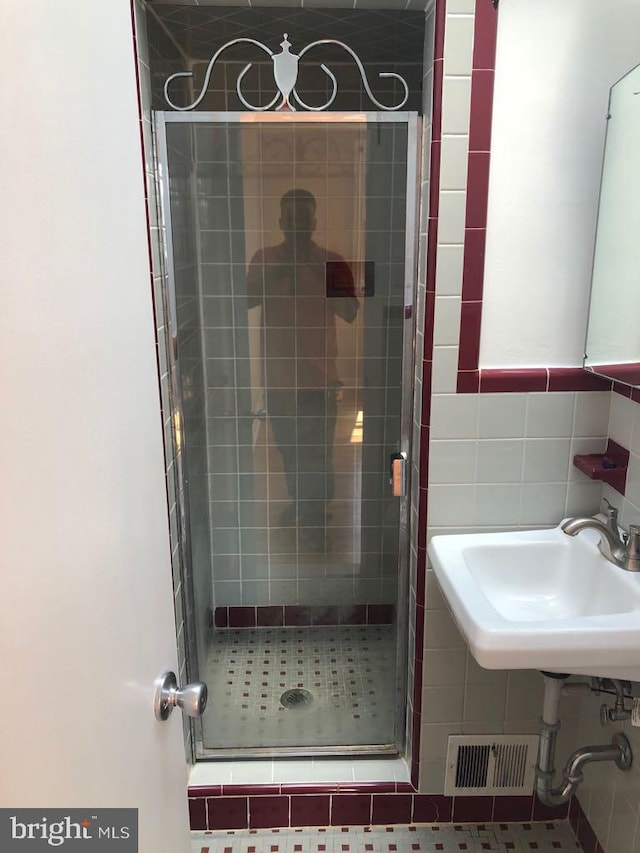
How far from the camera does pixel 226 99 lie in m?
2.07

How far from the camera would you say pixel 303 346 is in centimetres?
228

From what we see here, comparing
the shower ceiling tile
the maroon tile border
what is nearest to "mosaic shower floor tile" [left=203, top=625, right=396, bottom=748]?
the maroon tile border

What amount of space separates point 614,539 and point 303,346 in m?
1.19

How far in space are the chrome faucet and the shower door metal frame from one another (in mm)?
500

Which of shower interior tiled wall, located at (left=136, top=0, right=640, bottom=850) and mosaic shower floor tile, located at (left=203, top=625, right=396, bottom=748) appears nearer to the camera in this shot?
shower interior tiled wall, located at (left=136, top=0, right=640, bottom=850)

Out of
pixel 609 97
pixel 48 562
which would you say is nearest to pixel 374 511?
pixel 609 97

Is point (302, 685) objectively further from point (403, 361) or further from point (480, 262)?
point (480, 262)

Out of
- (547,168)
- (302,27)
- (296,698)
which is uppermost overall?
(302,27)

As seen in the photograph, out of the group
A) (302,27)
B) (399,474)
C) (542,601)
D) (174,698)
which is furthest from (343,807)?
(302,27)

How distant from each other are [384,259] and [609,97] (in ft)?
2.29

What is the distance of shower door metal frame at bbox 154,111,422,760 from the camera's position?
1732mm

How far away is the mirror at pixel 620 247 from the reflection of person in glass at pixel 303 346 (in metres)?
0.79

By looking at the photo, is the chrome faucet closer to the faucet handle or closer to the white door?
the faucet handle

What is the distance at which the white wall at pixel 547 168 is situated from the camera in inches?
60.1
